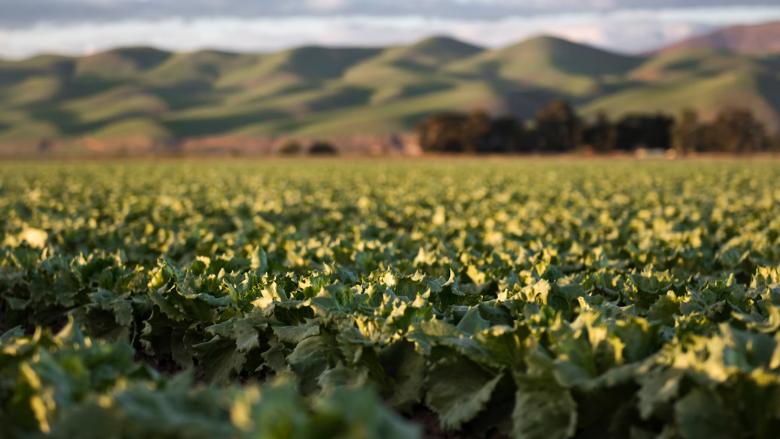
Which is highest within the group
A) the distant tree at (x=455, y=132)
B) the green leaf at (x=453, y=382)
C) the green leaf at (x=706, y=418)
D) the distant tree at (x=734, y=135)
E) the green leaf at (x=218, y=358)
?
the green leaf at (x=706, y=418)

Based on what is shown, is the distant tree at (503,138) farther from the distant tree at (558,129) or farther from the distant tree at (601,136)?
the distant tree at (601,136)

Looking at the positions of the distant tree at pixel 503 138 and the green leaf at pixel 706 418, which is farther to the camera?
the distant tree at pixel 503 138

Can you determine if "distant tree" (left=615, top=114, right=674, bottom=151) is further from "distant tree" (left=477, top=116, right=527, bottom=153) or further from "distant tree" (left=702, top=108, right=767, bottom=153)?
"distant tree" (left=477, top=116, right=527, bottom=153)

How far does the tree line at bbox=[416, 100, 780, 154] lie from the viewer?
97.2 meters

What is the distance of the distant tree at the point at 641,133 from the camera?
9681cm

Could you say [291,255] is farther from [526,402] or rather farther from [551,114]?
[551,114]

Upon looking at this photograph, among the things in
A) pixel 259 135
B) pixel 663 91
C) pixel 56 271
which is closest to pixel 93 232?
pixel 56 271

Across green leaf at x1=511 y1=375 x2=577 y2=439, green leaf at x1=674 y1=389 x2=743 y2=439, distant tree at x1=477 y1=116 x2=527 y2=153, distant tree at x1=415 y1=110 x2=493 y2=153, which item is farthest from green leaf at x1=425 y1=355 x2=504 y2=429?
distant tree at x1=415 y1=110 x2=493 y2=153

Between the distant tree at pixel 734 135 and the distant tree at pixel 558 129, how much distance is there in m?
17.5

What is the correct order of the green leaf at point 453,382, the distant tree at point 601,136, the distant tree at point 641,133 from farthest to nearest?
the distant tree at point 641,133, the distant tree at point 601,136, the green leaf at point 453,382

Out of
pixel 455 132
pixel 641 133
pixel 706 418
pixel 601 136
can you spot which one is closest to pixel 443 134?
pixel 455 132

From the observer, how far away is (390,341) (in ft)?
14.2

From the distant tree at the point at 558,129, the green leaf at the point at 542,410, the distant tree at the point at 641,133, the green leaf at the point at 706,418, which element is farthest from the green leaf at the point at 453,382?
the distant tree at the point at 558,129

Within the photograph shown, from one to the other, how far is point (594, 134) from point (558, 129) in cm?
503
